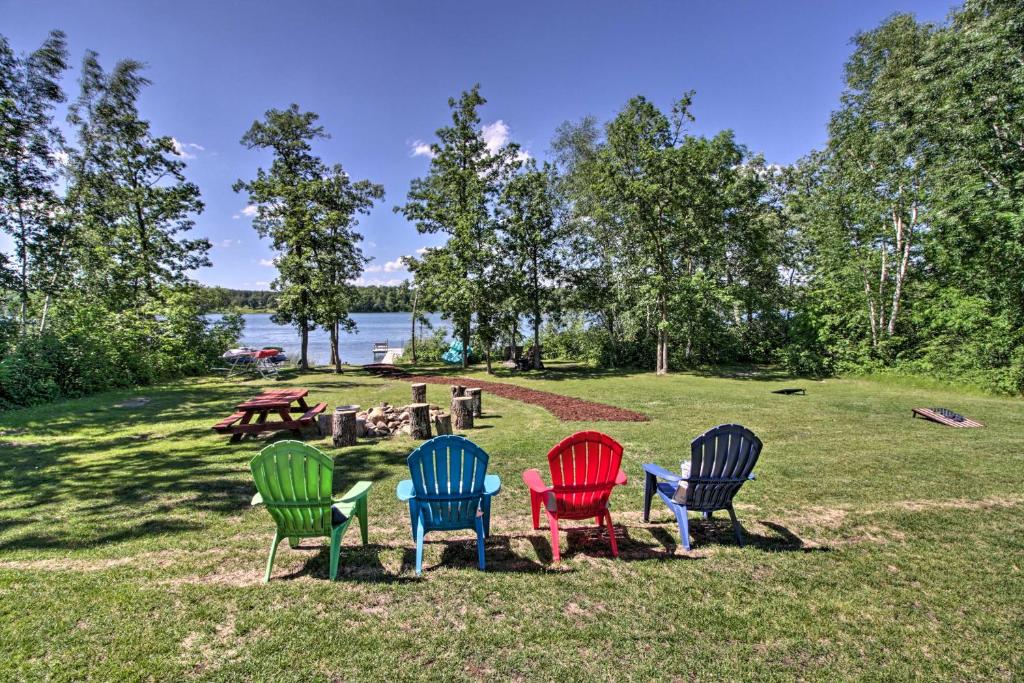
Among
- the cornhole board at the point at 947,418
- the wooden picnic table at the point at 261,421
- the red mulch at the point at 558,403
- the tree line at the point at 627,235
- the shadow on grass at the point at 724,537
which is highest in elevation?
the tree line at the point at 627,235

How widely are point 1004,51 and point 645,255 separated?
1142 cm

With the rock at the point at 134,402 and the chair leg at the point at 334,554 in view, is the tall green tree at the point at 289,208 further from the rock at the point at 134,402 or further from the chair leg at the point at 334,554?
the chair leg at the point at 334,554

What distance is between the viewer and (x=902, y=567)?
11.7 ft

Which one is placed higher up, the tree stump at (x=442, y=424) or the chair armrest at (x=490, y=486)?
the chair armrest at (x=490, y=486)

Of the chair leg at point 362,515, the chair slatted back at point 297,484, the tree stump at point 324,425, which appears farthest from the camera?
the tree stump at point 324,425

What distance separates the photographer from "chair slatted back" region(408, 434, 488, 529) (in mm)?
3564

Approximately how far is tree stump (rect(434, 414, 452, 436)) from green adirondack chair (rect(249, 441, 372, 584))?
5031mm

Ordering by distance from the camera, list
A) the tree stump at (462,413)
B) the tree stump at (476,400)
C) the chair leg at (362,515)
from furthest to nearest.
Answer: the tree stump at (476,400) < the tree stump at (462,413) < the chair leg at (362,515)

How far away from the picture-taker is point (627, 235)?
2014 centimetres

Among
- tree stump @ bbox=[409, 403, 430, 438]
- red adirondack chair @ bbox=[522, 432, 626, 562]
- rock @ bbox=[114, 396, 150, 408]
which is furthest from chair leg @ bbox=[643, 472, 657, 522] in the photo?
rock @ bbox=[114, 396, 150, 408]

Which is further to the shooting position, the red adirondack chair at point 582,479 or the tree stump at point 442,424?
the tree stump at point 442,424

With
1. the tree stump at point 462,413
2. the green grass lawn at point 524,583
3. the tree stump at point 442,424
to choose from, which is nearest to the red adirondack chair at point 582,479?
the green grass lawn at point 524,583

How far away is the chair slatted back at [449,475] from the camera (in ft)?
11.7

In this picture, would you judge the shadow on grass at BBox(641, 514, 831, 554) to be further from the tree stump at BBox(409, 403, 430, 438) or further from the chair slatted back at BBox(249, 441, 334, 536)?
the tree stump at BBox(409, 403, 430, 438)
